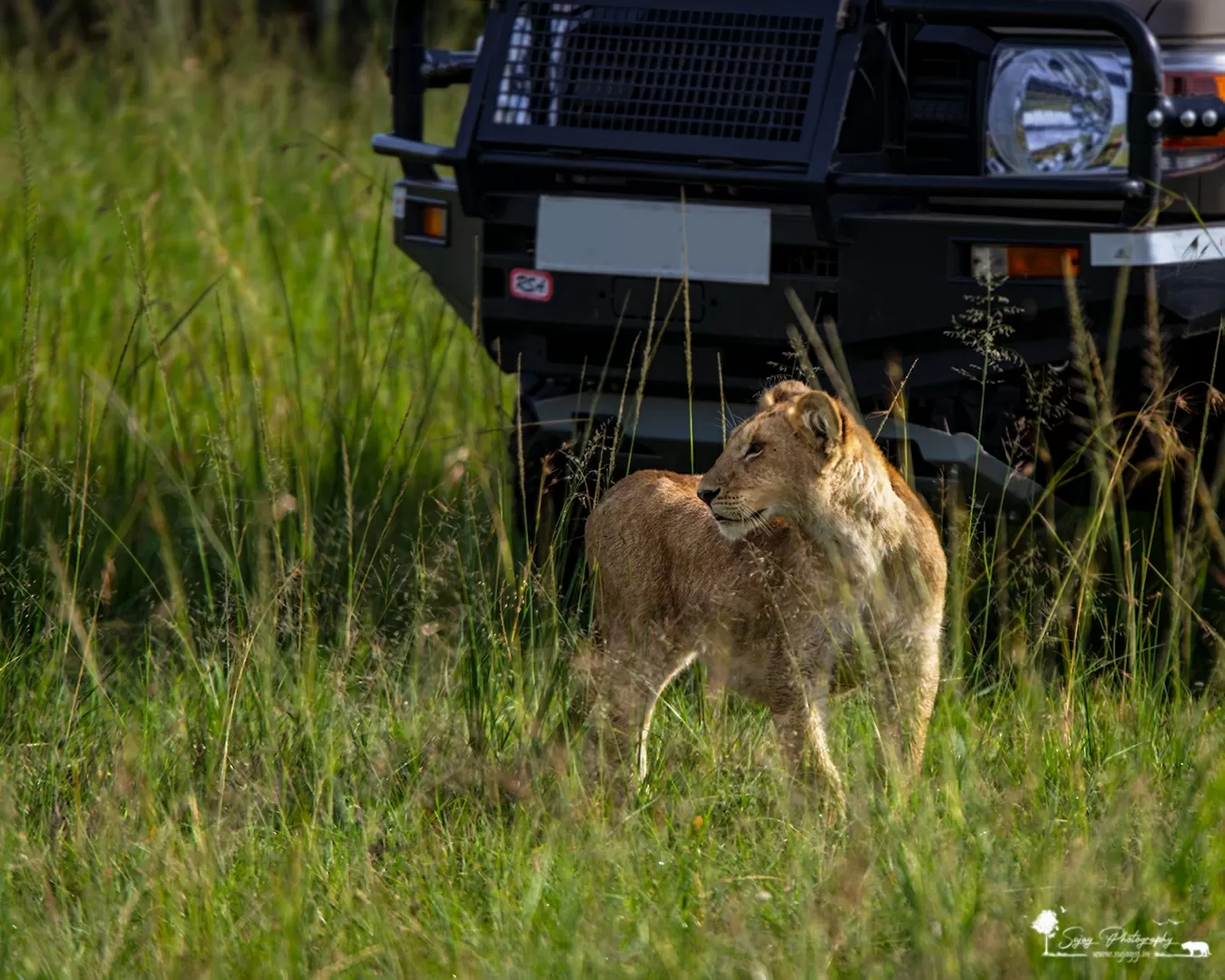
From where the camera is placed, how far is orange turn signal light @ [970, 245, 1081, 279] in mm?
3441

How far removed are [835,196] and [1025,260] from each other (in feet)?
1.31

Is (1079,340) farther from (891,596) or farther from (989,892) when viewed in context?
(989,892)

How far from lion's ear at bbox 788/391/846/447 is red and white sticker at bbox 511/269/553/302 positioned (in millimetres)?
1109

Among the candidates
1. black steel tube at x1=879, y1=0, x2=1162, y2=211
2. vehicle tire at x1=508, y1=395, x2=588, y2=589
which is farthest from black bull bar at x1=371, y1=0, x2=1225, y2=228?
vehicle tire at x1=508, y1=395, x2=588, y2=589

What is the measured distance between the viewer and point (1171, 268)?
135 inches

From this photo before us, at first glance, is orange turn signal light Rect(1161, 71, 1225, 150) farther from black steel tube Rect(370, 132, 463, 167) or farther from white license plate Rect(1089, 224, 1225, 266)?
black steel tube Rect(370, 132, 463, 167)

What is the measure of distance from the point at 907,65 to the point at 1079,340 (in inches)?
32.8

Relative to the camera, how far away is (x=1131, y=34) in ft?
10.7

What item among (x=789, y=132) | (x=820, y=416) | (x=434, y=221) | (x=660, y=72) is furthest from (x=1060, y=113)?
(x=434, y=221)

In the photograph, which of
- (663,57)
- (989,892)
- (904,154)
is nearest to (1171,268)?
(904,154)

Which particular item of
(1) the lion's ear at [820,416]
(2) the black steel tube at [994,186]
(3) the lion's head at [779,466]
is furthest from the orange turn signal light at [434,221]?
(1) the lion's ear at [820,416]

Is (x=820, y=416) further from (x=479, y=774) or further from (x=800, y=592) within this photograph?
(x=479, y=774)

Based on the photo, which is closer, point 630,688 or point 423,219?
point 630,688

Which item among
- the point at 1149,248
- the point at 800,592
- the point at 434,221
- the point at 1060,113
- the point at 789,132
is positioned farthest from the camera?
the point at 434,221
